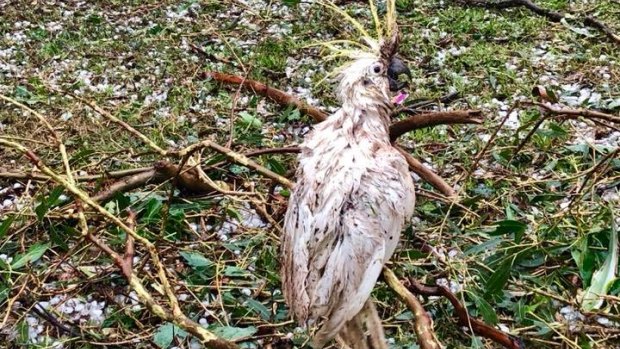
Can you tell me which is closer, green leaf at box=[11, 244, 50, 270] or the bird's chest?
the bird's chest

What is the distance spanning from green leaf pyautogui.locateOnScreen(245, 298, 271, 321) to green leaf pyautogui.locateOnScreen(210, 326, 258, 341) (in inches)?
3.8

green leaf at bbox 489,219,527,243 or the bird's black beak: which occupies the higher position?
the bird's black beak

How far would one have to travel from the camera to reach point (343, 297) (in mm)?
2012

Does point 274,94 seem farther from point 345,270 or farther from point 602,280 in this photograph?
point 602,280

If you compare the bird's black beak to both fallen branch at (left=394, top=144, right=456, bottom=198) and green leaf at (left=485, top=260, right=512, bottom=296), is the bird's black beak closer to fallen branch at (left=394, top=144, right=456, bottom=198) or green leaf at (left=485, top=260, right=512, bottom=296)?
fallen branch at (left=394, top=144, right=456, bottom=198)

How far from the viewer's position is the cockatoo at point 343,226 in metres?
2.02

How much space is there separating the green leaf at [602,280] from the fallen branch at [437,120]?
73 cm

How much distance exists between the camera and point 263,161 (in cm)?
329

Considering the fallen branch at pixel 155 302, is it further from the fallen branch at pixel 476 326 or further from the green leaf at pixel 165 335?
the fallen branch at pixel 476 326

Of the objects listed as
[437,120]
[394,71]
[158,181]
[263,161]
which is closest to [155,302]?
[158,181]

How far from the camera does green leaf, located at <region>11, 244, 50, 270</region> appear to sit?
8.57 feet

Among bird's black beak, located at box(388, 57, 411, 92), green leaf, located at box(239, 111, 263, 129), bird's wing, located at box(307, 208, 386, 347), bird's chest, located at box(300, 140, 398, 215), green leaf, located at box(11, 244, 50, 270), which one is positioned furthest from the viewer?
green leaf, located at box(239, 111, 263, 129)

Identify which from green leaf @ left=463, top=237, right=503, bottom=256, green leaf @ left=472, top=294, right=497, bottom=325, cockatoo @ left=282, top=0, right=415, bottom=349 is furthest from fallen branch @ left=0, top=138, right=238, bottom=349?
green leaf @ left=463, top=237, right=503, bottom=256

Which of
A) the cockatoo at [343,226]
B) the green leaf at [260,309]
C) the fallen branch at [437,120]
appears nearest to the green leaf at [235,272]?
the green leaf at [260,309]
